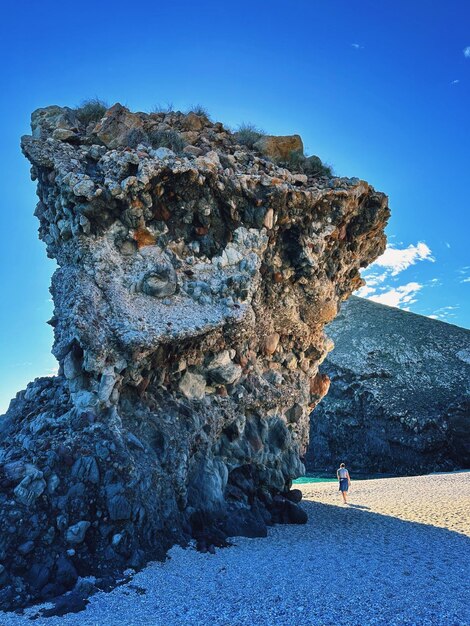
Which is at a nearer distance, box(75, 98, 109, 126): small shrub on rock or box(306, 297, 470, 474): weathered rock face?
box(75, 98, 109, 126): small shrub on rock

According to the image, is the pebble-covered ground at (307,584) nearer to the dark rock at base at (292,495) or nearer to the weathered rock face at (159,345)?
the weathered rock face at (159,345)

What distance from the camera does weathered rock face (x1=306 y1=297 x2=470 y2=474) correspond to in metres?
45.3

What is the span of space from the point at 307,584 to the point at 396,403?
143 ft

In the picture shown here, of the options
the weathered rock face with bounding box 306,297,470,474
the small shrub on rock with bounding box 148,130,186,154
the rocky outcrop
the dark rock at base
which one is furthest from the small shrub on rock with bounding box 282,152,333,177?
the weathered rock face with bounding box 306,297,470,474

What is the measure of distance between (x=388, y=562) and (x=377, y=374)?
4485 centimetres

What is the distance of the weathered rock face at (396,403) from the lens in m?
45.3

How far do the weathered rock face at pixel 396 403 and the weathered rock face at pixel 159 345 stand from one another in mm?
34097

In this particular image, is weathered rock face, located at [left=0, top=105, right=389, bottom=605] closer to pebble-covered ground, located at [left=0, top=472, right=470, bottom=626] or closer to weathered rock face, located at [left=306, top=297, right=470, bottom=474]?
pebble-covered ground, located at [left=0, top=472, right=470, bottom=626]

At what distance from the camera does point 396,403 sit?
48.6m

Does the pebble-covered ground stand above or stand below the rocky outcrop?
below

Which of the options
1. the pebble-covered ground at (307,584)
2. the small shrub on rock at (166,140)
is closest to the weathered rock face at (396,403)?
the pebble-covered ground at (307,584)

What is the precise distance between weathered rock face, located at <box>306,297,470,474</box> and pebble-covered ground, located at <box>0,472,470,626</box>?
113 feet

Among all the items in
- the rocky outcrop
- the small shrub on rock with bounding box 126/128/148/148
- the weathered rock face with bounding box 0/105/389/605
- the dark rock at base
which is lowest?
the dark rock at base

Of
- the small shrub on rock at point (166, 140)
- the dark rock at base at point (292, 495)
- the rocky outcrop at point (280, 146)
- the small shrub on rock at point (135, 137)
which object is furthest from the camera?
the rocky outcrop at point (280, 146)
